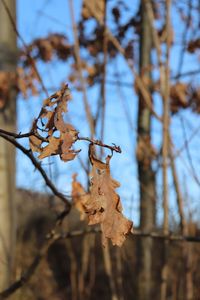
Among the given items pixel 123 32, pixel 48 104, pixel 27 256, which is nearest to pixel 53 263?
pixel 27 256

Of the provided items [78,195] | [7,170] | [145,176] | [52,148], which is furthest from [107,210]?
[145,176]

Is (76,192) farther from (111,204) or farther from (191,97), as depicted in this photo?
(191,97)

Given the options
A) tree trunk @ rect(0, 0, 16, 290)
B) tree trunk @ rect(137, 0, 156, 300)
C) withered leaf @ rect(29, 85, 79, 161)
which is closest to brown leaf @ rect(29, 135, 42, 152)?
withered leaf @ rect(29, 85, 79, 161)

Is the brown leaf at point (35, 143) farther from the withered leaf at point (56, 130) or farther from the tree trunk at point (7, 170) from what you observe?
the tree trunk at point (7, 170)

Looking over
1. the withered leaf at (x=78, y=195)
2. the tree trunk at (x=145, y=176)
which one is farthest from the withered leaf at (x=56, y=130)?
the tree trunk at (x=145, y=176)

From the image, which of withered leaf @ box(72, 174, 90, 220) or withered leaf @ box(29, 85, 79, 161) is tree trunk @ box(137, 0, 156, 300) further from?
withered leaf @ box(29, 85, 79, 161)

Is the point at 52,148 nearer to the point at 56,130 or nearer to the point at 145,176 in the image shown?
the point at 56,130
